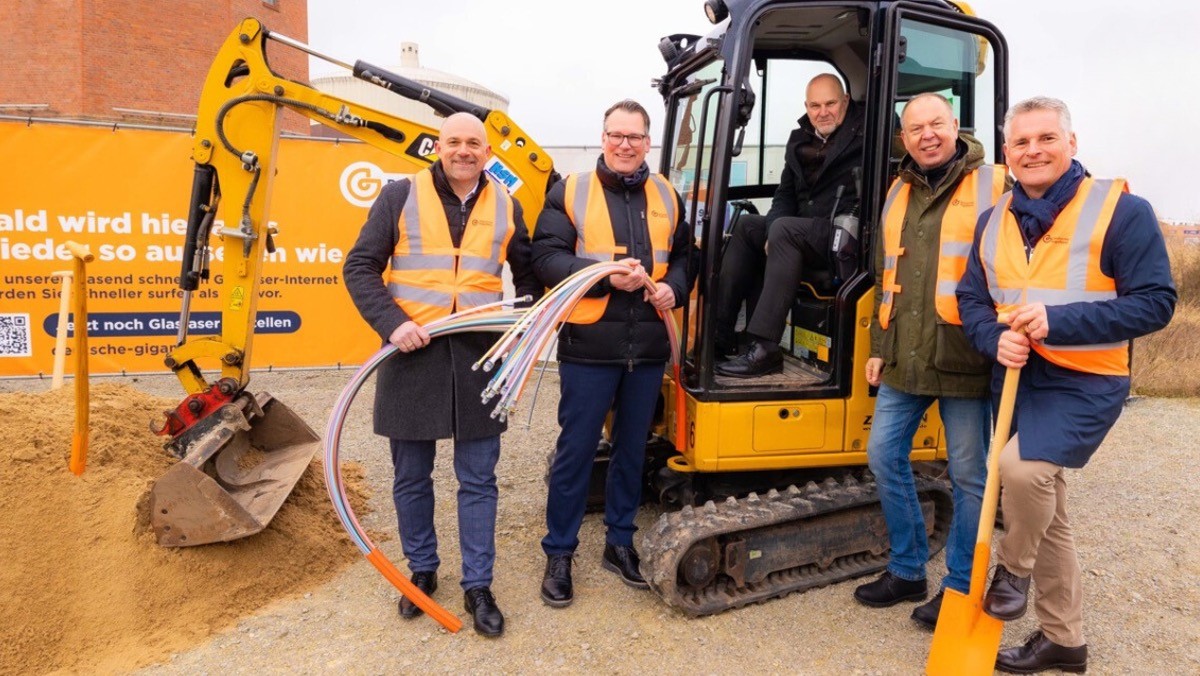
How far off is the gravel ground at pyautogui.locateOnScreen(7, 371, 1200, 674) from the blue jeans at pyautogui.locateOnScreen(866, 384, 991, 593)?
316 millimetres

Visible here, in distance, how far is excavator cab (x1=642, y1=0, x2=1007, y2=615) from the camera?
371cm

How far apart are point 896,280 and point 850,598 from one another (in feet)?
5.04

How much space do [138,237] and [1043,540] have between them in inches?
313

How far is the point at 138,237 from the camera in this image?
25.8 ft

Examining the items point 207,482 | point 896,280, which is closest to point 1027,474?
point 896,280

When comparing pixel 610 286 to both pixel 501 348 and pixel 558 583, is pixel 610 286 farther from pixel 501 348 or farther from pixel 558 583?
pixel 558 583

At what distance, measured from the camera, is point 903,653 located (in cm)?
340

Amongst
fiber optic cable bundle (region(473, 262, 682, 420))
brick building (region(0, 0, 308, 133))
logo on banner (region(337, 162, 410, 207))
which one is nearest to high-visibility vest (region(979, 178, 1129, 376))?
fiber optic cable bundle (region(473, 262, 682, 420))

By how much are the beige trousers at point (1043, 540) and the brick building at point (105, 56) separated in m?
18.8

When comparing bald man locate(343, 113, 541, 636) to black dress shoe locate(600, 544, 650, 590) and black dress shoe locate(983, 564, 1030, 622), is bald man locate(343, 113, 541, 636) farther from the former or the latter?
black dress shoe locate(983, 564, 1030, 622)

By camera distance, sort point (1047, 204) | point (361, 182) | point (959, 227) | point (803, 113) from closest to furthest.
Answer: point (1047, 204), point (959, 227), point (803, 113), point (361, 182)

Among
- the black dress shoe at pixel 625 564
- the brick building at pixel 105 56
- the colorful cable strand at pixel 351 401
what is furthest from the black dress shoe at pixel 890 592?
the brick building at pixel 105 56

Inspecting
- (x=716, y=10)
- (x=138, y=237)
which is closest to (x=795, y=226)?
(x=716, y=10)

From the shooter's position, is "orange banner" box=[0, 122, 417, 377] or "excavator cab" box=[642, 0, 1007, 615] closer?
"excavator cab" box=[642, 0, 1007, 615]
